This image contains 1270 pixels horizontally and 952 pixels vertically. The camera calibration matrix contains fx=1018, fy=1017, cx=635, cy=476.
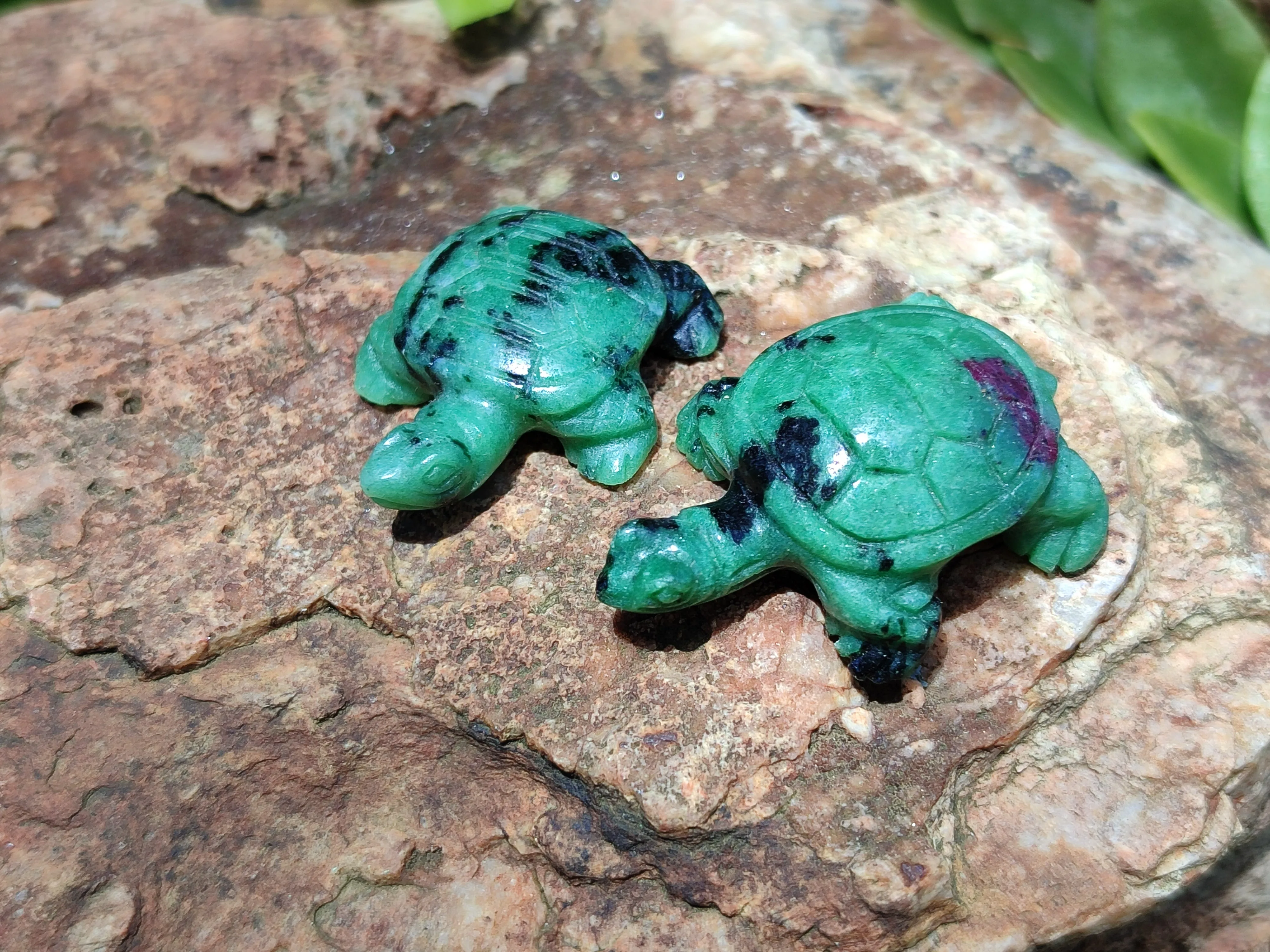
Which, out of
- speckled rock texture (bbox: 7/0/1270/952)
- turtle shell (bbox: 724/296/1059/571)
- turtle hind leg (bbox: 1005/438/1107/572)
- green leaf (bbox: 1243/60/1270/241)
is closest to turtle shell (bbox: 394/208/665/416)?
speckled rock texture (bbox: 7/0/1270/952)

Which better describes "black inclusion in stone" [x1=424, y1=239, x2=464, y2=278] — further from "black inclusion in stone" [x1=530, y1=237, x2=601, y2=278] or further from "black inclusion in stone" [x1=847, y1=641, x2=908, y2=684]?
"black inclusion in stone" [x1=847, y1=641, x2=908, y2=684]

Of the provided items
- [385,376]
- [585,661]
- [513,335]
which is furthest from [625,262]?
[585,661]

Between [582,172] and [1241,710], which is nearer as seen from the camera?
[1241,710]

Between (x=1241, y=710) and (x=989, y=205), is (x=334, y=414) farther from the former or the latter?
(x=1241, y=710)

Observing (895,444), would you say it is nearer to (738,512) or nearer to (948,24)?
(738,512)

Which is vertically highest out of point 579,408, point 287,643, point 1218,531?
point 579,408

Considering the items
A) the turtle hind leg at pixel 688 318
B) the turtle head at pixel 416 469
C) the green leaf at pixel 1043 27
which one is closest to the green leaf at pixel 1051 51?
the green leaf at pixel 1043 27

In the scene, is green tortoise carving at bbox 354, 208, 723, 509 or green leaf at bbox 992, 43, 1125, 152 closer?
green tortoise carving at bbox 354, 208, 723, 509

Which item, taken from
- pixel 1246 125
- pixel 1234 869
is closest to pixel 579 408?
pixel 1234 869
